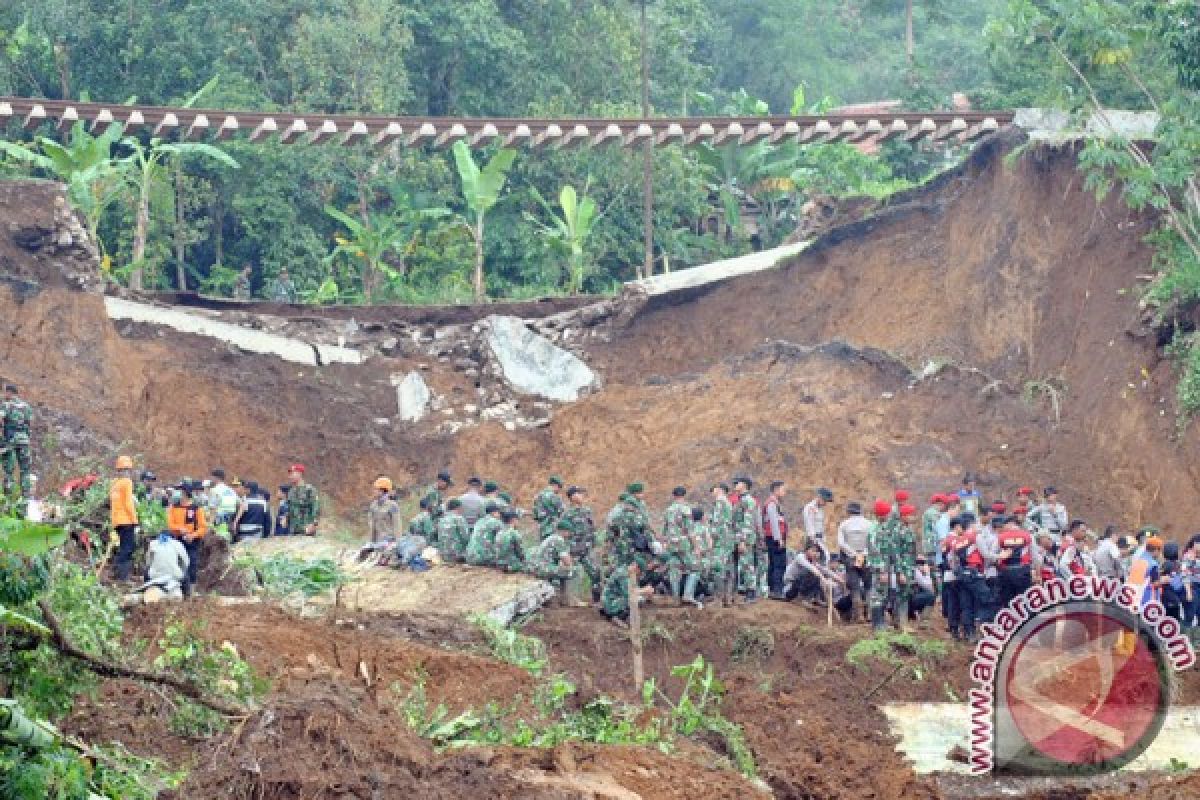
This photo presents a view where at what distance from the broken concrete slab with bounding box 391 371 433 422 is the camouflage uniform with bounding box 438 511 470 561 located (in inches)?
418

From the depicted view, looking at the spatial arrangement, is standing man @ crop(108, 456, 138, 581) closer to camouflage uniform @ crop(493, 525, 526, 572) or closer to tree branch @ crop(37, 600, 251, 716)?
camouflage uniform @ crop(493, 525, 526, 572)

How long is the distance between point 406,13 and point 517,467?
12.4 meters

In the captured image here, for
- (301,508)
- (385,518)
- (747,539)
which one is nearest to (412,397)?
(301,508)

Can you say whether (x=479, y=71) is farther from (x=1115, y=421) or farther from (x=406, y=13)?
(x=1115, y=421)

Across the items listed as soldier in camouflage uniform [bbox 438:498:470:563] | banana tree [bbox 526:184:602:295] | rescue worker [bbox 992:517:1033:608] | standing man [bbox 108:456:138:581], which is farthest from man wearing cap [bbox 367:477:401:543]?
banana tree [bbox 526:184:602:295]

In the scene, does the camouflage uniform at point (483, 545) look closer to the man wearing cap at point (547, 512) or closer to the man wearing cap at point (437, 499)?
the man wearing cap at point (547, 512)

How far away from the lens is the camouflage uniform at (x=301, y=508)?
81.9 ft

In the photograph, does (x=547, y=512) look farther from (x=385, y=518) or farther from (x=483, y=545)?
(x=385, y=518)

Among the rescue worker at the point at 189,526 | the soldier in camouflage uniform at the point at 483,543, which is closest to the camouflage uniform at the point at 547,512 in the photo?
the soldier in camouflage uniform at the point at 483,543

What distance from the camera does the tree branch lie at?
12.6m

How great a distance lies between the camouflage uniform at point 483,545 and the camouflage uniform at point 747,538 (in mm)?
2771

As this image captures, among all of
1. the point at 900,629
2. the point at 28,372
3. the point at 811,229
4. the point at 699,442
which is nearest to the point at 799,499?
the point at 699,442

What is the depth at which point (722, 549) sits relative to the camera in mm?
22344

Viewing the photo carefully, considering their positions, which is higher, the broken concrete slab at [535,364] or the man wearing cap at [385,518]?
the broken concrete slab at [535,364]
